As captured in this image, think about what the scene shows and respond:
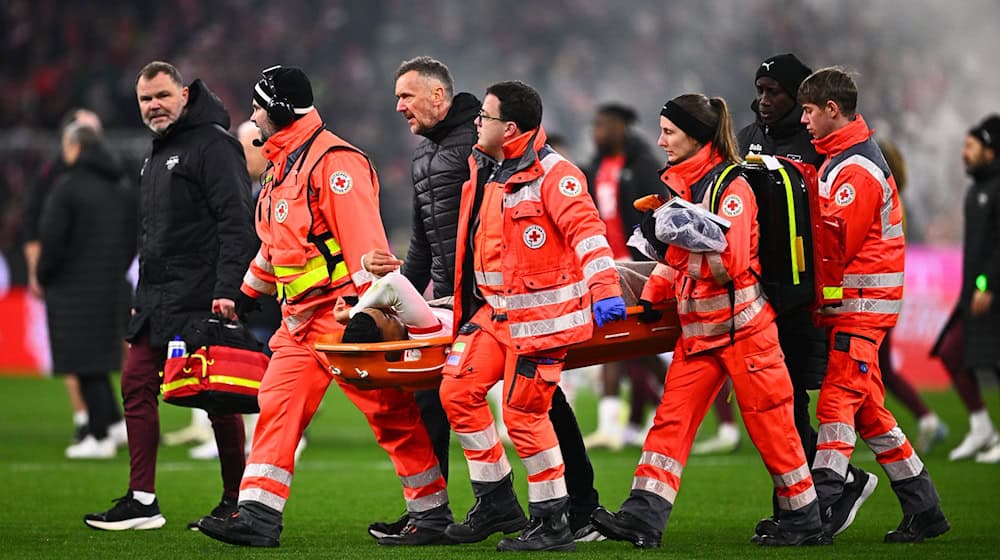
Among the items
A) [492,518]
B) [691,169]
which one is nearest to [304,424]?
[492,518]

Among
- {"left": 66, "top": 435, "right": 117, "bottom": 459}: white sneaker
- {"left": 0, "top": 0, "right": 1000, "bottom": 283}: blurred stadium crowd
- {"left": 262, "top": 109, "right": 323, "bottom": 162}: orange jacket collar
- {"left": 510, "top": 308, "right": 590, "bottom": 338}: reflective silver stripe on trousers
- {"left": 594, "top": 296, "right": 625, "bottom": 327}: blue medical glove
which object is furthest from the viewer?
{"left": 0, "top": 0, "right": 1000, "bottom": 283}: blurred stadium crowd

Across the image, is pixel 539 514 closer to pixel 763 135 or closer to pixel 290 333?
pixel 290 333

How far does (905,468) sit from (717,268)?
1517 mm

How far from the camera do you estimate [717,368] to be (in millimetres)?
6469

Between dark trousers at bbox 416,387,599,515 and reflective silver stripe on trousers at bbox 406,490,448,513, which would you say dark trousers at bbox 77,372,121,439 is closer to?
reflective silver stripe on trousers at bbox 406,490,448,513

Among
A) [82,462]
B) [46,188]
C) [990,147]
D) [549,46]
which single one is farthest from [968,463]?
[549,46]

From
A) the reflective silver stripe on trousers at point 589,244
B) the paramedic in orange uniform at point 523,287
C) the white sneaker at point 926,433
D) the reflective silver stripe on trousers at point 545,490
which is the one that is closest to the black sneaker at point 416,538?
the paramedic in orange uniform at point 523,287

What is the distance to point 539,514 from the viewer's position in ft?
20.7

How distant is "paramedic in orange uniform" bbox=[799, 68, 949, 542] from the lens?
22.2 feet

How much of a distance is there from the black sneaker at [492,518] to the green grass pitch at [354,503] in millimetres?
73

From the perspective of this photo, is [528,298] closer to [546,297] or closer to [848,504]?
[546,297]

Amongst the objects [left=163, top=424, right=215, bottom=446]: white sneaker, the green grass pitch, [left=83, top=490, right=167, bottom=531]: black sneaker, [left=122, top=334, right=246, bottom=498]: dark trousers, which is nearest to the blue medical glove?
the green grass pitch

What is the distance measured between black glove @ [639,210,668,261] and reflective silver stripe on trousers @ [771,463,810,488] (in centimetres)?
105

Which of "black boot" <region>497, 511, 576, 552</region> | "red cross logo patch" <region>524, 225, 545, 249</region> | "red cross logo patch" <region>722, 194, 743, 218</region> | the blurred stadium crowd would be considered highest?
the blurred stadium crowd
